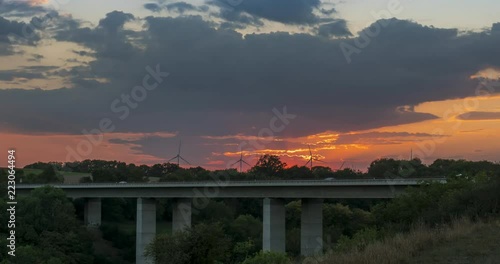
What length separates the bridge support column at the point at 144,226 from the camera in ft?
350

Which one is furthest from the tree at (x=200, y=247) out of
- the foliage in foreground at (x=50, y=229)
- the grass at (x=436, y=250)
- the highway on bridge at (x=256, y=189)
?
the foliage in foreground at (x=50, y=229)

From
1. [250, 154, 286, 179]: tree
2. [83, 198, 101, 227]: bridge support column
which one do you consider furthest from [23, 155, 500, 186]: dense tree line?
[83, 198, 101, 227]: bridge support column

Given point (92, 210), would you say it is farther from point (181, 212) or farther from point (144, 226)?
point (181, 212)

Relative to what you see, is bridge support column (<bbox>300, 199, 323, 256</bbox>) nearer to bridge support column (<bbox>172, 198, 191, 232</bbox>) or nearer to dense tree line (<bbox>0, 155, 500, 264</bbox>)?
dense tree line (<bbox>0, 155, 500, 264</bbox>)

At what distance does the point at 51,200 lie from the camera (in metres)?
105

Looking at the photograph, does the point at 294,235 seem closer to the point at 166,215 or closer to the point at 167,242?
the point at 166,215

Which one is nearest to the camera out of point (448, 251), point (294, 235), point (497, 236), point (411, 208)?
point (448, 251)

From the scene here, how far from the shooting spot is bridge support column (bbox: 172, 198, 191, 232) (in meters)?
112

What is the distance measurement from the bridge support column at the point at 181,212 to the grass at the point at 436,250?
3651 inches

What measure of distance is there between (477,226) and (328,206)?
312ft

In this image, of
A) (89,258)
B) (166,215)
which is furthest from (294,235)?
(166,215)

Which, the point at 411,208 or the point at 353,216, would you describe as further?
the point at 353,216

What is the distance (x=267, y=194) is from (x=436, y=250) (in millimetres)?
76415

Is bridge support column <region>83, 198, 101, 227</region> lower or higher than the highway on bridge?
lower
